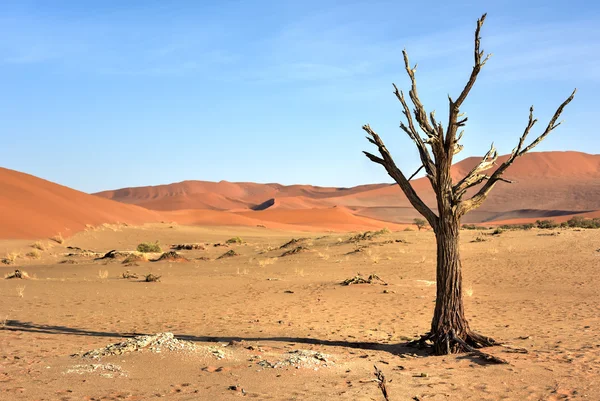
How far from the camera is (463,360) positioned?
7516 millimetres

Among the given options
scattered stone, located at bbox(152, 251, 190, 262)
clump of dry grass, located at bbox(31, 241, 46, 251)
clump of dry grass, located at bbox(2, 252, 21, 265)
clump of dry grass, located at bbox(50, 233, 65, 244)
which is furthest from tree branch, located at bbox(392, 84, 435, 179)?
clump of dry grass, located at bbox(50, 233, 65, 244)

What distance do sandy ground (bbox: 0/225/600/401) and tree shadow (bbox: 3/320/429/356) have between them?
34 millimetres

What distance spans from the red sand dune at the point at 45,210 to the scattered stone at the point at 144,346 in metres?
27.7

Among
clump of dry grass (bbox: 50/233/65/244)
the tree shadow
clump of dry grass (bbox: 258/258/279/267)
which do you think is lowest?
the tree shadow

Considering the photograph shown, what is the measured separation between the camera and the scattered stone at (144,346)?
7330 mm

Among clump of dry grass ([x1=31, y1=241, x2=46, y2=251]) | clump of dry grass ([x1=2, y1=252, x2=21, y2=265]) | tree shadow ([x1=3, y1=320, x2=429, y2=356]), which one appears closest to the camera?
tree shadow ([x1=3, y1=320, x2=429, y2=356])

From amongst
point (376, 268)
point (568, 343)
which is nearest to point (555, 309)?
point (568, 343)

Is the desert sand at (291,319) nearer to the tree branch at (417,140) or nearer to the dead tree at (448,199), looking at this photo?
the dead tree at (448,199)

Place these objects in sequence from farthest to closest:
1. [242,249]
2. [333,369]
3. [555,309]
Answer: [242,249] < [555,309] < [333,369]

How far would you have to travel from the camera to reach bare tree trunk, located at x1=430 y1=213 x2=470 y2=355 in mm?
8367

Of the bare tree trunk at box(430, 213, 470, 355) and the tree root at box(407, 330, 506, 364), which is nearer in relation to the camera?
the tree root at box(407, 330, 506, 364)

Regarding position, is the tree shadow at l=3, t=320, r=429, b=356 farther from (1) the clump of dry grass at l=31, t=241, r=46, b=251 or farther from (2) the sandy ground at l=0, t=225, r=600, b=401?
(1) the clump of dry grass at l=31, t=241, r=46, b=251

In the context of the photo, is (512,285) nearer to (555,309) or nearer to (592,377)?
(555,309)

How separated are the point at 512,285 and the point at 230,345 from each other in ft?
34.0
